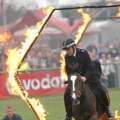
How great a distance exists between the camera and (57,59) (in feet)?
82.2

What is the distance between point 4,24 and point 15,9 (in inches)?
122

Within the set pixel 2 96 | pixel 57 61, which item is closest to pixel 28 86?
pixel 2 96

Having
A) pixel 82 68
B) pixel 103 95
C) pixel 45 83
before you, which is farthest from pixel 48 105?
pixel 82 68

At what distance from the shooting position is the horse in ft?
38.2

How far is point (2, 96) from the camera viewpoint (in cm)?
2192

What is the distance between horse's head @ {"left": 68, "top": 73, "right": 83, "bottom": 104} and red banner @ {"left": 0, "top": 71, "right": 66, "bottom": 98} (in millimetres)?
10262

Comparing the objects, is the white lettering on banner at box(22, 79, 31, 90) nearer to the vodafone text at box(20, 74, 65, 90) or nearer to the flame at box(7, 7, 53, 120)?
the vodafone text at box(20, 74, 65, 90)

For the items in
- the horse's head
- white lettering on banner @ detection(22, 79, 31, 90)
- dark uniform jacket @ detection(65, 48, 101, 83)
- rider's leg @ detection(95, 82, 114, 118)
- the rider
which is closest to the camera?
the horse's head

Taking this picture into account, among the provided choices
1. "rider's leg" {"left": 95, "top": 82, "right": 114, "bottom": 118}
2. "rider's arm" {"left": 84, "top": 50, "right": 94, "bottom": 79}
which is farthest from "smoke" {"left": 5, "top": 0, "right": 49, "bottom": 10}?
"rider's arm" {"left": 84, "top": 50, "right": 94, "bottom": 79}

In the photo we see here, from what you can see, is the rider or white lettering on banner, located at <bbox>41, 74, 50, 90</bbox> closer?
the rider

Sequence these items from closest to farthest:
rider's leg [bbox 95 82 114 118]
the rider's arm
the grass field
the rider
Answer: the rider, the rider's arm, rider's leg [bbox 95 82 114 118], the grass field

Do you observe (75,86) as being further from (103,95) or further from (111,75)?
(111,75)

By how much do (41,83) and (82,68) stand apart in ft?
32.6

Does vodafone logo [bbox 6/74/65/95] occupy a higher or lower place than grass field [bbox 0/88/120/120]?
higher
